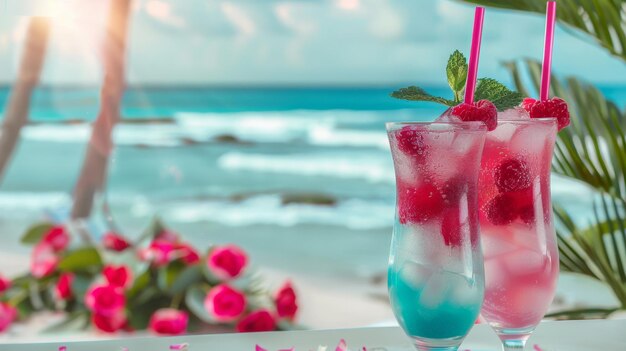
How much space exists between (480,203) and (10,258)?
5.90 meters

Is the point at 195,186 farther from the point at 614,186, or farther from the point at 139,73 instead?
the point at 614,186

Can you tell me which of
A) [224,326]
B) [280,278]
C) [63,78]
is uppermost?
[63,78]

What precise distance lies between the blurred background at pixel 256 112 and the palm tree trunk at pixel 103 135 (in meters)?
1.00

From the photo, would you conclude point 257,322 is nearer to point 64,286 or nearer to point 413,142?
point 64,286

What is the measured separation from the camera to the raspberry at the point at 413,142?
26.2 inches

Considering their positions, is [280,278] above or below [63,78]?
below

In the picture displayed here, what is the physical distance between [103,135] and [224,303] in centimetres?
236

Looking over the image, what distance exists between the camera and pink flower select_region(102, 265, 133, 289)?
229 centimetres

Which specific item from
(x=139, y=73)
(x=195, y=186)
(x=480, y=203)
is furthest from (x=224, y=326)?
(x=139, y=73)

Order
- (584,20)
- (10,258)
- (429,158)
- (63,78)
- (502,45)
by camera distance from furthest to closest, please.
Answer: (502,45) → (63,78) → (10,258) → (584,20) → (429,158)

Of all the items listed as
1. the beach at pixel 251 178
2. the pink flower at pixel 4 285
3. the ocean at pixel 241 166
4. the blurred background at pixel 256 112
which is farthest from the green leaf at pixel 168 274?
the ocean at pixel 241 166

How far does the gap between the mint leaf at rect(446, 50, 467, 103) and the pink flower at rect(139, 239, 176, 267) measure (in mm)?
1856

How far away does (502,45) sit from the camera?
8961 millimetres

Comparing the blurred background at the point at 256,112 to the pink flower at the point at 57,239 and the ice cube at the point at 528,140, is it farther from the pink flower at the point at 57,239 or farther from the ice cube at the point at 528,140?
the ice cube at the point at 528,140
